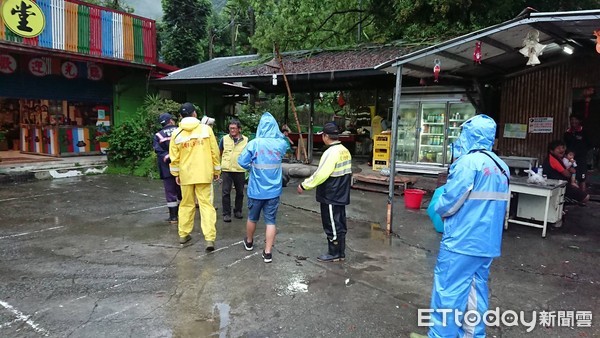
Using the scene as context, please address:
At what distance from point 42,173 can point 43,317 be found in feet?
27.1

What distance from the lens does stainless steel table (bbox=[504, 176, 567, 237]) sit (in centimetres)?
577

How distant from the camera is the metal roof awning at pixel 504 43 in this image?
463 cm

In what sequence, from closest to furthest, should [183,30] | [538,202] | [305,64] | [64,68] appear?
[538,202]
[305,64]
[64,68]
[183,30]

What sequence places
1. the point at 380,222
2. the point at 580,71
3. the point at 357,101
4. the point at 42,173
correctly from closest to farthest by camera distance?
1. the point at 380,222
2. the point at 580,71
3. the point at 42,173
4. the point at 357,101

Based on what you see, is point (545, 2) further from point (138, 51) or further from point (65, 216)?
point (65, 216)

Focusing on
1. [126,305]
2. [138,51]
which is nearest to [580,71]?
[126,305]

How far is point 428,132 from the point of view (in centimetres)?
1066

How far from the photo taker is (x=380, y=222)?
6.68 m

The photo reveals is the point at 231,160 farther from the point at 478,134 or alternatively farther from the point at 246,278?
the point at 478,134

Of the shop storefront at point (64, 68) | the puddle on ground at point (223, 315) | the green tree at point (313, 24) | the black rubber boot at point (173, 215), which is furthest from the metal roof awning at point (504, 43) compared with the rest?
the green tree at point (313, 24)

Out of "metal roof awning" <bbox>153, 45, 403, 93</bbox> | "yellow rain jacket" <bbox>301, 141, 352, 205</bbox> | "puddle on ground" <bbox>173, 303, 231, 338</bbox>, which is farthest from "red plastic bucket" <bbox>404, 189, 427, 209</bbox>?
"puddle on ground" <bbox>173, 303, 231, 338</bbox>

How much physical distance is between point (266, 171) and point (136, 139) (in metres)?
8.08

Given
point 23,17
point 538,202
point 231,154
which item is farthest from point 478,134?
point 23,17
